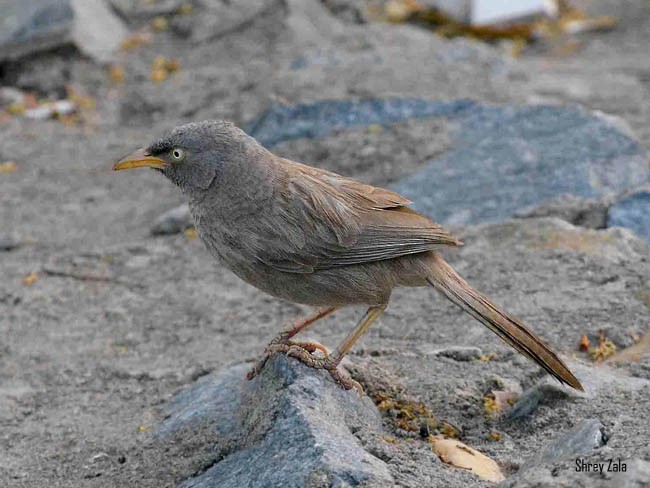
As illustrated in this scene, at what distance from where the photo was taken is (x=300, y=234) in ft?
15.0

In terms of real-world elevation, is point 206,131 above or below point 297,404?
above

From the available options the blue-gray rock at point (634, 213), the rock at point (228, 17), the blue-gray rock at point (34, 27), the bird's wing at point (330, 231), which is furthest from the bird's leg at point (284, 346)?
the rock at point (228, 17)

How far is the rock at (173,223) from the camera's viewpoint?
720cm

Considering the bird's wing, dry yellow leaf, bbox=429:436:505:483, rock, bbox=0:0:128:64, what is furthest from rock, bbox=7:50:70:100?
dry yellow leaf, bbox=429:436:505:483

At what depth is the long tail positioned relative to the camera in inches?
164

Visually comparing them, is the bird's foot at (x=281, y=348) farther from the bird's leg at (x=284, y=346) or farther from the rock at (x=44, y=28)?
the rock at (x=44, y=28)

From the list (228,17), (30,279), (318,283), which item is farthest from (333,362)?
(228,17)

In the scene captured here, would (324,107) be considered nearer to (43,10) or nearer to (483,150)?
(483,150)

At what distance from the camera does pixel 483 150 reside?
7.18 meters

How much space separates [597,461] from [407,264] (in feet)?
5.41

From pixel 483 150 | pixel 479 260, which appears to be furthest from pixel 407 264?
pixel 483 150

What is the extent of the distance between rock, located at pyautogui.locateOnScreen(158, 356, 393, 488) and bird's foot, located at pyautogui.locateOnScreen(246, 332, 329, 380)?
0.16ft

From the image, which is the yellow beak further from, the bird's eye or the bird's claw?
the bird's claw

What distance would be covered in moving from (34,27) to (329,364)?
680 centimetres
